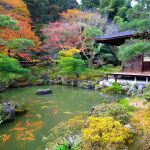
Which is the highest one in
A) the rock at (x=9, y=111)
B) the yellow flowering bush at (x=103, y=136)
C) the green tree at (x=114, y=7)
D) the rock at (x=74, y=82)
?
the green tree at (x=114, y=7)

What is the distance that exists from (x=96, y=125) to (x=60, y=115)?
3.06m

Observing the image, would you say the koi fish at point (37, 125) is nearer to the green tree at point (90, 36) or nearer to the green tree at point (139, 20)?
the green tree at point (139, 20)

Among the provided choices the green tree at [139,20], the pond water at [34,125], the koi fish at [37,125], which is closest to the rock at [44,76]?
the pond water at [34,125]

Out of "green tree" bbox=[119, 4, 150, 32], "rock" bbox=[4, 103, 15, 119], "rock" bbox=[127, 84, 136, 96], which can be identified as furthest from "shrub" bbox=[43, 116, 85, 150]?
"rock" bbox=[127, 84, 136, 96]

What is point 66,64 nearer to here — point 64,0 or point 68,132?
point 68,132

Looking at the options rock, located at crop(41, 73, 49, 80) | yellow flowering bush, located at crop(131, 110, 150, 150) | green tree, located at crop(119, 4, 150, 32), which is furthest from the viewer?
rock, located at crop(41, 73, 49, 80)

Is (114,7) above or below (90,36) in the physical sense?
above

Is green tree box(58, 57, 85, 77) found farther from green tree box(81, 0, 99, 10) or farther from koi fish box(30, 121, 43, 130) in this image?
green tree box(81, 0, 99, 10)

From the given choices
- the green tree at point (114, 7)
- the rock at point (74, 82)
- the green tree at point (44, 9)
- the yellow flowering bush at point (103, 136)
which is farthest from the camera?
the green tree at point (114, 7)

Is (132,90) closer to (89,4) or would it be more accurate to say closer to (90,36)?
(90,36)

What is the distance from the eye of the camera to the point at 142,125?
98.7 inches

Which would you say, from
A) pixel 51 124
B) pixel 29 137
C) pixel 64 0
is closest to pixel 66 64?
pixel 51 124

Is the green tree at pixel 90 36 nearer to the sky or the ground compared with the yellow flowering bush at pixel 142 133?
nearer to the sky

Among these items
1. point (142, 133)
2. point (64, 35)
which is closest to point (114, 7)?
point (64, 35)
